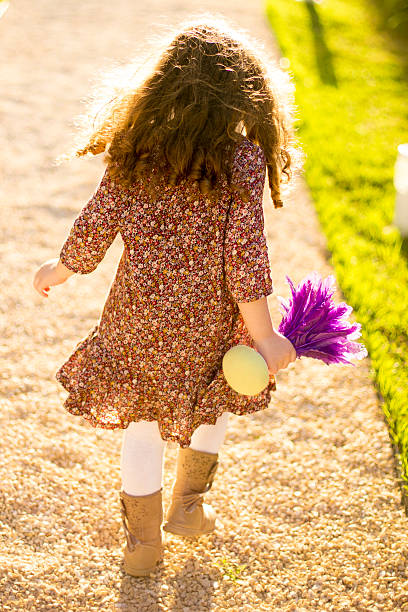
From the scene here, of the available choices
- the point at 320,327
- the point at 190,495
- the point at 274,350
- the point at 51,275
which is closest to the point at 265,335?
the point at 274,350

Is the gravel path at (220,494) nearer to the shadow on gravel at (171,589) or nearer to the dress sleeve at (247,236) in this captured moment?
the shadow on gravel at (171,589)

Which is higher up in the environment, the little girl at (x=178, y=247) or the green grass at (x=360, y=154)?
the little girl at (x=178, y=247)

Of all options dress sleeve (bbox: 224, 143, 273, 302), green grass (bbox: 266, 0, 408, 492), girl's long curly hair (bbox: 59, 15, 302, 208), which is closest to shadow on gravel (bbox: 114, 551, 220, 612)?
green grass (bbox: 266, 0, 408, 492)

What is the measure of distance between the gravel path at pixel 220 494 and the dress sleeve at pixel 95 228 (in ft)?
3.64

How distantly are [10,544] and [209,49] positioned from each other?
1801mm

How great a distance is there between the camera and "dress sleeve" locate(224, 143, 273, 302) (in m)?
1.90

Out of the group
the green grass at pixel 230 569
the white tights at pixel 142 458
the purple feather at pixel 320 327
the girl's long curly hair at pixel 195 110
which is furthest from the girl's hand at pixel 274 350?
the green grass at pixel 230 569

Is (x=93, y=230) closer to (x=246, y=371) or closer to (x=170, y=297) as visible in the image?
(x=170, y=297)

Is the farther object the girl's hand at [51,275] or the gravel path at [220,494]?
the gravel path at [220,494]

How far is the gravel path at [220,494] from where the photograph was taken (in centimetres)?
241

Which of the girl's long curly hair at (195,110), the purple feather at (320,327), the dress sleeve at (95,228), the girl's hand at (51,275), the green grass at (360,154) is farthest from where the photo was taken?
the green grass at (360,154)

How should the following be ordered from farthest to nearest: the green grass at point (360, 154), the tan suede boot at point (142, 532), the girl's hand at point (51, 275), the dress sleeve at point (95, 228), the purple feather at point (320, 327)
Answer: the green grass at point (360, 154), the tan suede boot at point (142, 532), the purple feather at point (320, 327), the girl's hand at point (51, 275), the dress sleeve at point (95, 228)

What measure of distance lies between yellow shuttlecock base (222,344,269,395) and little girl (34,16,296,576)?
49 millimetres

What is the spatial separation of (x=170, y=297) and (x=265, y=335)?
30cm
